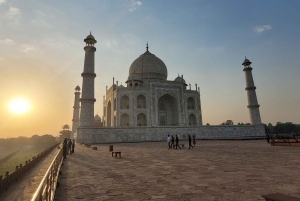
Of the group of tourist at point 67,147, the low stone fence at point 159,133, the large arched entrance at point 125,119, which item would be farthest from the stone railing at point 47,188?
the large arched entrance at point 125,119

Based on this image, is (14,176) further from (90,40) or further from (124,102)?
(124,102)

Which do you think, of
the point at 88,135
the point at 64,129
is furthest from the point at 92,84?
the point at 64,129

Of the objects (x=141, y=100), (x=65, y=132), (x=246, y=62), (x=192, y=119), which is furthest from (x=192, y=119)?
(x=65, y=132)

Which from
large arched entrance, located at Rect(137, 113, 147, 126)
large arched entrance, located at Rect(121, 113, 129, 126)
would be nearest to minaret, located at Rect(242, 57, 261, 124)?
large arched entrance, located at Rect(137, 113, 147, 126)

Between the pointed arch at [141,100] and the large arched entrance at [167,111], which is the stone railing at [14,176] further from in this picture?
the large arched entrance at [167,111]

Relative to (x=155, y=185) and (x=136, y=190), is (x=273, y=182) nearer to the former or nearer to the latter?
(x=155, y=185)

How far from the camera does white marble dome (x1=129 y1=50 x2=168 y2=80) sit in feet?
120

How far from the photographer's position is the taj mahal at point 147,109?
22.7 m

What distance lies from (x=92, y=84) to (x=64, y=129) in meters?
41.2

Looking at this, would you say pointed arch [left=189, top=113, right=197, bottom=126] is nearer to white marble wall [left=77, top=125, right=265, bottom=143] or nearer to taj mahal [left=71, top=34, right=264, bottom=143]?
taj mahal [left=71, top=34, right=264, bottom=143]

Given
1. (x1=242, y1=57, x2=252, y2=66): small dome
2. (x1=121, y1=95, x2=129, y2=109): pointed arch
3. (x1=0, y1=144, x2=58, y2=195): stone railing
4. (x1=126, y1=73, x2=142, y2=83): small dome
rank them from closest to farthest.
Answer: (x1=0, y1=144, x2=58, y2=195): stone railing
(x1=242, y1=57, x2=252, y2=66): small dome
(x1=121, y1=95, x2=129, y2=109): pointed arch
(x1=126, y1=73, x2=142, y2=83): small dome

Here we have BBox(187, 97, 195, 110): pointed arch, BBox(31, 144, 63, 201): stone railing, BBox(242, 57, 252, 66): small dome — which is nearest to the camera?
BBox(31, 144, 63, 201): stone railing

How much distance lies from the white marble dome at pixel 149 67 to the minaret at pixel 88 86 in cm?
1357

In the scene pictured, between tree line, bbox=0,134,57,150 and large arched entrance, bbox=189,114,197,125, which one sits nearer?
large arched entrance, bbox=189,114,197,125
